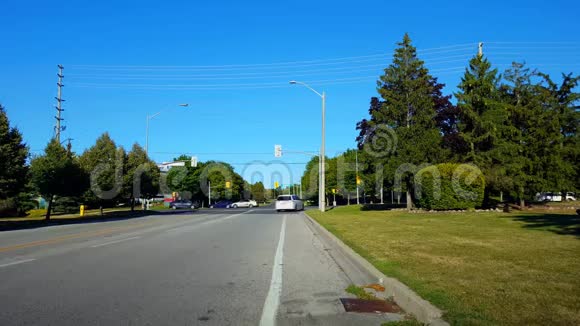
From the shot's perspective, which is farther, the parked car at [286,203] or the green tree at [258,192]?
the green tree at [258,192]

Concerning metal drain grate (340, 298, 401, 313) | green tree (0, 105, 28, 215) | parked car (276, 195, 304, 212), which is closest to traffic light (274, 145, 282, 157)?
parked car (276, 195, 304, 212)

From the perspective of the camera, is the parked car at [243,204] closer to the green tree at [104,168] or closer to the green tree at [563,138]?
the green tree at [104,168]

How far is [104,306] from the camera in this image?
6414 mm

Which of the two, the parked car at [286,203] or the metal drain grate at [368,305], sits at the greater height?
the parked car at [286,203]

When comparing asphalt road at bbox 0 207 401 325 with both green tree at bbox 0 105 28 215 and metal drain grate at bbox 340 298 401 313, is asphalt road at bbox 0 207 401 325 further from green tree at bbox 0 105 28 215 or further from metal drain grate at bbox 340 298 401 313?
green tree at bbox 0 105 28 215

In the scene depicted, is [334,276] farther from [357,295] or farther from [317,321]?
[317,321]

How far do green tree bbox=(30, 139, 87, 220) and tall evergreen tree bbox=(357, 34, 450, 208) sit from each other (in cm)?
2248

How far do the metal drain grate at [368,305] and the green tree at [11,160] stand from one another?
25.5m

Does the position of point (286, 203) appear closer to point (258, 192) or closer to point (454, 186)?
point (454, 186)

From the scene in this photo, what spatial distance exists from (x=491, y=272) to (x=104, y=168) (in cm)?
4079

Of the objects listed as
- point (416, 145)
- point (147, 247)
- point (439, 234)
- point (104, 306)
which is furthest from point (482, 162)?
point (104, 306)

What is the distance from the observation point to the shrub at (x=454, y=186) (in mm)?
29828

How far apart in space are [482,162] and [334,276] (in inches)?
982

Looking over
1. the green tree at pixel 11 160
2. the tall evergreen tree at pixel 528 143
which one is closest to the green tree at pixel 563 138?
the tall evergreen tree at pixel 528 143
